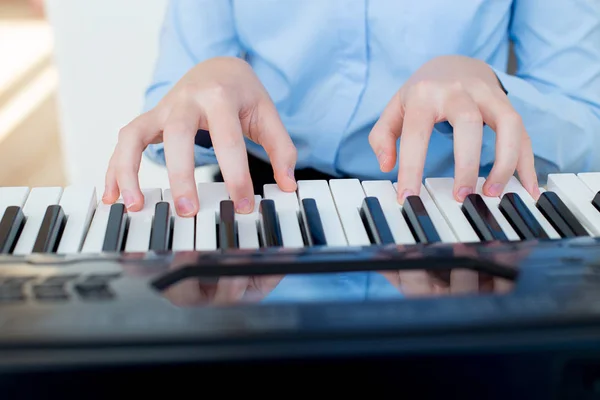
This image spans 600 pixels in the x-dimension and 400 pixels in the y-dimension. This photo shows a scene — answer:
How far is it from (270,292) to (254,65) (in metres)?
0.65

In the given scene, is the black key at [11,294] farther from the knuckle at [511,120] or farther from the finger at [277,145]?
the knuckle at [511,120]

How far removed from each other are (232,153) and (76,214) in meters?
0.13

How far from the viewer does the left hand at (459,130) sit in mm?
575

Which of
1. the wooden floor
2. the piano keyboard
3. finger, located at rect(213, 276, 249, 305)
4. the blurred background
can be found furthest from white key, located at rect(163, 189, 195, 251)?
the wooden floor

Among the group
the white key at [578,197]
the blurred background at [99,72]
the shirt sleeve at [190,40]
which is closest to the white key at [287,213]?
the white key at [578,197]

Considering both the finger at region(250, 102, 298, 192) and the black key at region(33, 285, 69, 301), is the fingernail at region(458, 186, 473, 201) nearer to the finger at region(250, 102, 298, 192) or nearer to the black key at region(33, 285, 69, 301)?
the finger at region(250, 102, 298, 192)

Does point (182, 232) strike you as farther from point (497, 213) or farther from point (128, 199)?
point (497, 213)

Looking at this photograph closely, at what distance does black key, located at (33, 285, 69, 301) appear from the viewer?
1.14 feet

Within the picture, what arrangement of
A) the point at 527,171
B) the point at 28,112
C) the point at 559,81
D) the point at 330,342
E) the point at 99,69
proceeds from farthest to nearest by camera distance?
the point at 28,112 < the point at 99,69 < the point at 559,81 < the point at 527,171 < the point at 330,342

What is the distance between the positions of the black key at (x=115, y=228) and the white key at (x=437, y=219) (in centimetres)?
23

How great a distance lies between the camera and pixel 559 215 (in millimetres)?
535

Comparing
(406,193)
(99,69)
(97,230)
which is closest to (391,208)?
(406,193)

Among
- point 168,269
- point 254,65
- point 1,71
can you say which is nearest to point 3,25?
point 1,71

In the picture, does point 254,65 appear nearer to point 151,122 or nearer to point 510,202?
point 151,122
